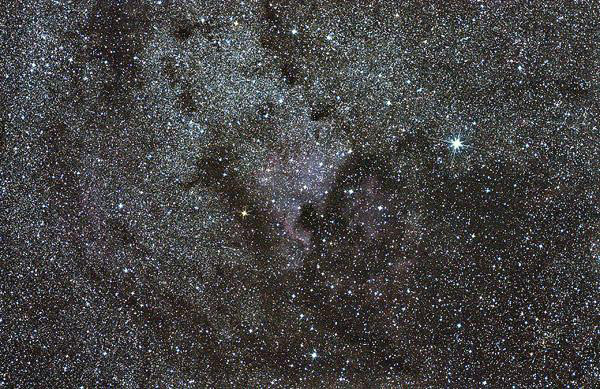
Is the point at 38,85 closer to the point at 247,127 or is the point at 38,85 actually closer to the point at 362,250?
the point at 247,127

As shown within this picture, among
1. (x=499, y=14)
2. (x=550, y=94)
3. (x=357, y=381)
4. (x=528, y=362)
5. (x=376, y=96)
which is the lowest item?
(x=357, y=381)

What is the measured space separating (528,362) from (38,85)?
2378 millimetres

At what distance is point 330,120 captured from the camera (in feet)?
4.61

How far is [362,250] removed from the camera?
1425mm

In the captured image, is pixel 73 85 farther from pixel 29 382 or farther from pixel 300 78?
pixel 29 382

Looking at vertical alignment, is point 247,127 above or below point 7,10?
below

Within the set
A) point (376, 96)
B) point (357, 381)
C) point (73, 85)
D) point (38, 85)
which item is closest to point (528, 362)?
point (357, 381)

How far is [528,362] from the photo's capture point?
144 cm

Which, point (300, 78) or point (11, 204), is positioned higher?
point (300, 78)

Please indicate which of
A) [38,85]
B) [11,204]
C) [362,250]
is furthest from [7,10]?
[362,250]

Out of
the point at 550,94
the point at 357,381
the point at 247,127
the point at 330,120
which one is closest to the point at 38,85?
the point at 247,127

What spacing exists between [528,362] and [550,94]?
1.14 m

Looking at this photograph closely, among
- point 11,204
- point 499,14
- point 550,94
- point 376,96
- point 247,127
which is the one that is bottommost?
point 11,204

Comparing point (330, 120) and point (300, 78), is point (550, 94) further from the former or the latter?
point (300, 78)
